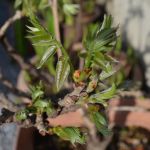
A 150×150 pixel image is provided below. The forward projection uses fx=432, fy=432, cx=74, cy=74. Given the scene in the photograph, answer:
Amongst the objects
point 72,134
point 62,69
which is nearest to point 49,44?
point 62,69

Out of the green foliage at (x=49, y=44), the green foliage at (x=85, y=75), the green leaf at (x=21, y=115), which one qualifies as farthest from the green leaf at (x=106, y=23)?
the green leaf at (x=21, y=115)

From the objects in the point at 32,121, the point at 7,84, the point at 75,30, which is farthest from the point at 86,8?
the point at 32,121

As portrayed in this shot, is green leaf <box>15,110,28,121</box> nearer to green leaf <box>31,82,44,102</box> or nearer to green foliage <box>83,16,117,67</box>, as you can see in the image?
green leaf <box>31,82,44,102</box>

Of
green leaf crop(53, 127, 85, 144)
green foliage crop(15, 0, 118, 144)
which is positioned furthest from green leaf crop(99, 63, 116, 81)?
green leaf crop(53, 127, 85, 144)

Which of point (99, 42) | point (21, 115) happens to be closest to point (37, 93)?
point (21, 115)

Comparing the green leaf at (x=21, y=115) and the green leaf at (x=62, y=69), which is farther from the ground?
the green leaf at (x=62, y=69)

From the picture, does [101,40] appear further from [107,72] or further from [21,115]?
[21,115]

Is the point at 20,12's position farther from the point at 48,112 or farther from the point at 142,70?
the point at 142,70

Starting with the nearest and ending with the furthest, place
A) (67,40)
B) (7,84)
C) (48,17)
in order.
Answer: (7,84) < (48,17) < (67,40)

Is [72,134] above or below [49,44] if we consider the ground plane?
below

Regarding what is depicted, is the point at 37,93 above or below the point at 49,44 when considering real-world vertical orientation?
below

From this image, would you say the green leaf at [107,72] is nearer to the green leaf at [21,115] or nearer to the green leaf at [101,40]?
the green leaf at [101,40]
